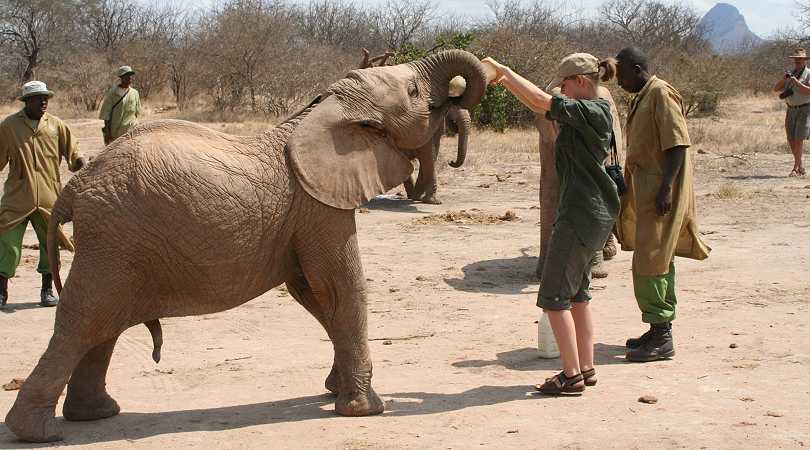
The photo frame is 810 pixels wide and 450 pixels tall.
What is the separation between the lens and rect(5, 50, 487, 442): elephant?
16.0 ft

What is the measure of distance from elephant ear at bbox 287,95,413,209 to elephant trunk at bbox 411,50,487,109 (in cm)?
41

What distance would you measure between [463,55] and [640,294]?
6.93 ft

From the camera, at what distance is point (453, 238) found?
11453 mm

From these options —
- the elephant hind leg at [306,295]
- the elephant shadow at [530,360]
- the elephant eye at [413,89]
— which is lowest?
the elephant shadow at [530,360]

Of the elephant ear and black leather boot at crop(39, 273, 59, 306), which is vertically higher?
the elephant ear

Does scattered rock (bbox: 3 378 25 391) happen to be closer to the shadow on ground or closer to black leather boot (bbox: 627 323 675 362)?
the shadow on ground

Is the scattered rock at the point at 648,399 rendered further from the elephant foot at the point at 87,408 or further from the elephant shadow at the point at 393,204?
the elephant shadow at the point at 393,204

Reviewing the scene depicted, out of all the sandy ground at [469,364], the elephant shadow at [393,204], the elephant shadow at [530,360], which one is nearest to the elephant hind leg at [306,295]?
the sandy ground at [469,364]

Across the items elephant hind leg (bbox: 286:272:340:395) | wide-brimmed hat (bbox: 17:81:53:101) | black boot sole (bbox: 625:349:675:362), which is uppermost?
wide-brimmed hat (bbox: 17:81:53:101)

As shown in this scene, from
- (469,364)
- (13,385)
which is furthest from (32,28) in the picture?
(469,364)

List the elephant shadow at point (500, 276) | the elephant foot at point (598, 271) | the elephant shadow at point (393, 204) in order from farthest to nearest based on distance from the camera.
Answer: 1. the elephant shadow at point (393, 204)
2. the elephant foot at point (598, 271)
3. the elephant shadow at point (500, 276)

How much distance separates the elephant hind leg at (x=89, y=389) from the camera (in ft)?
17.5

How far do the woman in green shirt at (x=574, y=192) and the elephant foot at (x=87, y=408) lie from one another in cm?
238

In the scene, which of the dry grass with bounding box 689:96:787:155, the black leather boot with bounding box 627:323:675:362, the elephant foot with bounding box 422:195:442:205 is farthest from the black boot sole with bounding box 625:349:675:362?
the dry grass with bounding box 689:96:787:155
